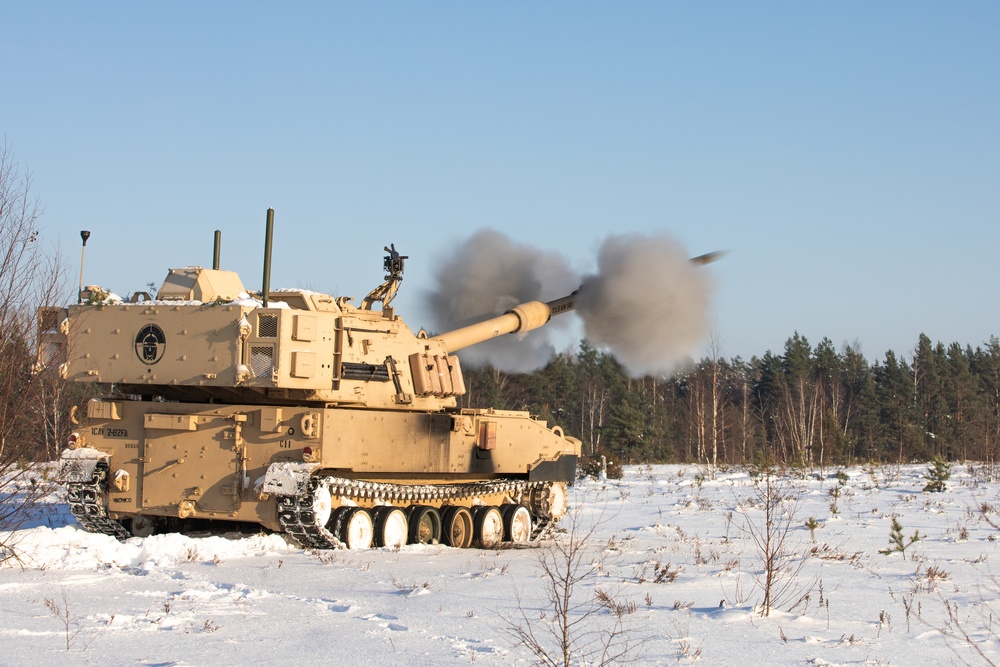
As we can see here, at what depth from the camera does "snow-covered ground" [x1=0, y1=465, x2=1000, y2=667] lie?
24.2ft

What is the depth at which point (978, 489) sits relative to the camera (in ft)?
74.3

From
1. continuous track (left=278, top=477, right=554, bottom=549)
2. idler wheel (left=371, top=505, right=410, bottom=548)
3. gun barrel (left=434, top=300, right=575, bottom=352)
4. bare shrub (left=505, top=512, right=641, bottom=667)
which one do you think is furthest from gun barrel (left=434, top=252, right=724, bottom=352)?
bare shrub (left=505, top=512, right=641, bottom=667)

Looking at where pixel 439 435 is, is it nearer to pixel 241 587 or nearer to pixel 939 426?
pixel 241 587

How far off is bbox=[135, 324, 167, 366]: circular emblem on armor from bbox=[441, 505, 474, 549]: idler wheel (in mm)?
4470

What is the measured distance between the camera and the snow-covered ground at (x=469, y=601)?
7.38m

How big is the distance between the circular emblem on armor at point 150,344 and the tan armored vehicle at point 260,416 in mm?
17

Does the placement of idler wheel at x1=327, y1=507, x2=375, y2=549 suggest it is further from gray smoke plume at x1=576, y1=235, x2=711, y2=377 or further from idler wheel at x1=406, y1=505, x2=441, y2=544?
gray smoke plume at x1=576, y1=235, x2=711, y2=377

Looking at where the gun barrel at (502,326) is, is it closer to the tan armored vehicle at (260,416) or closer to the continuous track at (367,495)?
the tan armored vehicle at (260,416)

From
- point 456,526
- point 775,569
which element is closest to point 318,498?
point 456,526

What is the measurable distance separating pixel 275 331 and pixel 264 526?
253 centimetres

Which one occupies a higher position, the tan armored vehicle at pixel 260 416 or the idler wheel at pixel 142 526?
the tan armored vehicle at pixel 260 416

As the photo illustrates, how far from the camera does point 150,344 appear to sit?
14.1 metres

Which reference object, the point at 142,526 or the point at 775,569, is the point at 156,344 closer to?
the point at 142,526

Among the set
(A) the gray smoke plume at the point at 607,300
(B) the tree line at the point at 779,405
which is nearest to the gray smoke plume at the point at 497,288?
(A) the gray smoke plume at the point at 607,300
